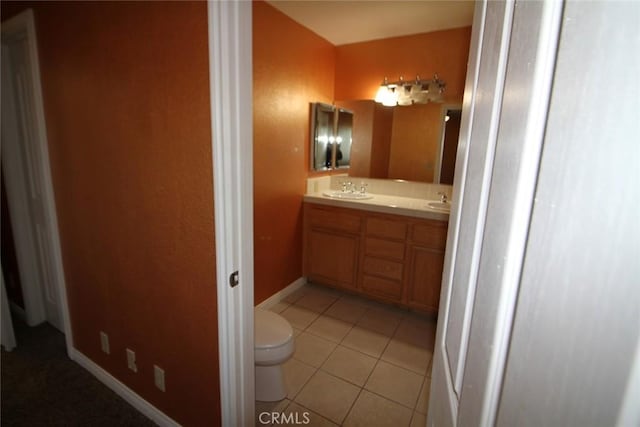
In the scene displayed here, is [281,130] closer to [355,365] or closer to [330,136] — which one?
[330,136]

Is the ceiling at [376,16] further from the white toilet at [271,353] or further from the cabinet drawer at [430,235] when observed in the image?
the white toilet at [271,353]

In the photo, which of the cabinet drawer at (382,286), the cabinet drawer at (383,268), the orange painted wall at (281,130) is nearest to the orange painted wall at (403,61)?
the orange painted wall at (281,130)

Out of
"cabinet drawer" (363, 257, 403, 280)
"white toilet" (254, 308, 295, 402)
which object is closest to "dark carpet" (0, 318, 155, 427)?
"white toilet" (254, 308, 295, 402)

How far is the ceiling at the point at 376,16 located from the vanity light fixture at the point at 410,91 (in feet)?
1.34

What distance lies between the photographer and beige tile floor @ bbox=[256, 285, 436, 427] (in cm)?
159

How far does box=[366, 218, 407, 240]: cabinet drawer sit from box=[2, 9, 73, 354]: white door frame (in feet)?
7.05

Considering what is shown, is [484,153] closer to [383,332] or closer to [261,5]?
[383,332]

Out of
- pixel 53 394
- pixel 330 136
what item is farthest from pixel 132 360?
pixel 330 136

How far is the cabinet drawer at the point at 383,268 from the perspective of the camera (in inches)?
98.7

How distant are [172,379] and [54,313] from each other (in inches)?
60.8

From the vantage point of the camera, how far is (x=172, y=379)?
1362 millimetres

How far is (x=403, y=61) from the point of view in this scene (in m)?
2.74

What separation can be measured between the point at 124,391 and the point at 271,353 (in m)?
0.84

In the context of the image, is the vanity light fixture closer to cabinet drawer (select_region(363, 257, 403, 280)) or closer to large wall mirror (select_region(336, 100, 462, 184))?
large wall mirror (select_region(336, 100, 462, 184))
